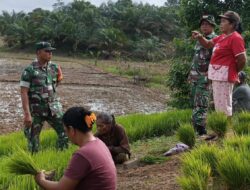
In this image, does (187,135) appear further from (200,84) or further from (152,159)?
(200,84)

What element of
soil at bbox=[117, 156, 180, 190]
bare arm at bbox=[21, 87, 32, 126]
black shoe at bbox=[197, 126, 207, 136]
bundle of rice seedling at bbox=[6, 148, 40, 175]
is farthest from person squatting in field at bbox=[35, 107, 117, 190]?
black shoe at bbox=[197, 126, 207, 136]

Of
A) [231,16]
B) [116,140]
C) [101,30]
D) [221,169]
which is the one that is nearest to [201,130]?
[116,140]

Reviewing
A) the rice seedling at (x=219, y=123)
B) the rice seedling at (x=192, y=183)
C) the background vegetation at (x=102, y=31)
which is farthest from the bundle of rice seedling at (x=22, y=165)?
the background vegetation at (x=102, y=31)

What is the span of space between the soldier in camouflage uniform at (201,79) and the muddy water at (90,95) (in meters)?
5.05

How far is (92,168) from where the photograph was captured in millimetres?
3004

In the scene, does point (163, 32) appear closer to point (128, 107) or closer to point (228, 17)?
point (128, 107)

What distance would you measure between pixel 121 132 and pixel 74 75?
48.3 ft

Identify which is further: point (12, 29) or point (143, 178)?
point (12, 29)

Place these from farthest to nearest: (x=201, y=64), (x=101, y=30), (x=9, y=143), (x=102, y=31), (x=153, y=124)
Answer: (x=101, y=30) < (x=102, y=31) < (x=153, y=124) < (x=9, y=143) < (x=201, y=64)

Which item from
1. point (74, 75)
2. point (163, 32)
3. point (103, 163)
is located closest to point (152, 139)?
point (103, 163)

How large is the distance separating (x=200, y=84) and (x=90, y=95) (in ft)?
31.1

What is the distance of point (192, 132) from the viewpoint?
5.28m

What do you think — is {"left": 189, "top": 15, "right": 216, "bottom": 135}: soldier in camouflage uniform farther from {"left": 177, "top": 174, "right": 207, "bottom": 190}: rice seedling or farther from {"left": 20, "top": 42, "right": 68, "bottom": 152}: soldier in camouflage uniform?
{"left": 177, "top": 174, "right": 207, "bottom": 190}: rice seedling

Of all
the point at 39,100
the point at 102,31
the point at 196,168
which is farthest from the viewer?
the point at 102,31
